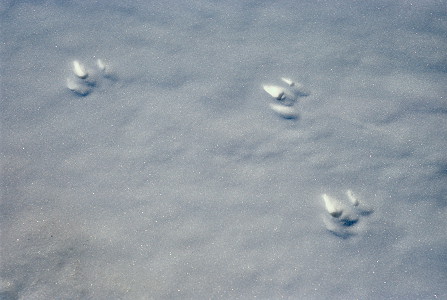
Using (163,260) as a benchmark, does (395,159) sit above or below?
above

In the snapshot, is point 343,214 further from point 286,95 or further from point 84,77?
point 84,77

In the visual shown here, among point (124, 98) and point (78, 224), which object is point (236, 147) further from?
point (78, 224)

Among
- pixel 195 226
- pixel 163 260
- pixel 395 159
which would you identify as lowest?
pixel 163 260

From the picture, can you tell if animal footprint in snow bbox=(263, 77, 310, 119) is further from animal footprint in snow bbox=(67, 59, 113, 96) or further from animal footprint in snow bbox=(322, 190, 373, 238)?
animal footprint in snow bbox=(67, 59, 113, 96)

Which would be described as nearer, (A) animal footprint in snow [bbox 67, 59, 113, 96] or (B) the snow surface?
(B) the snow surface

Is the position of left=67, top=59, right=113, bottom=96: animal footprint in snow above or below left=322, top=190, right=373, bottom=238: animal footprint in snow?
above

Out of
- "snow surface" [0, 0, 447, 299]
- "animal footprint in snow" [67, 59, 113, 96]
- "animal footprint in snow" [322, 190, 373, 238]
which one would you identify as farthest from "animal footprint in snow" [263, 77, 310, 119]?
"animal footprint in snow" [67, 59, 113, 96]

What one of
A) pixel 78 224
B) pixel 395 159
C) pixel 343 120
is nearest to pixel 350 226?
pixel 395 159
